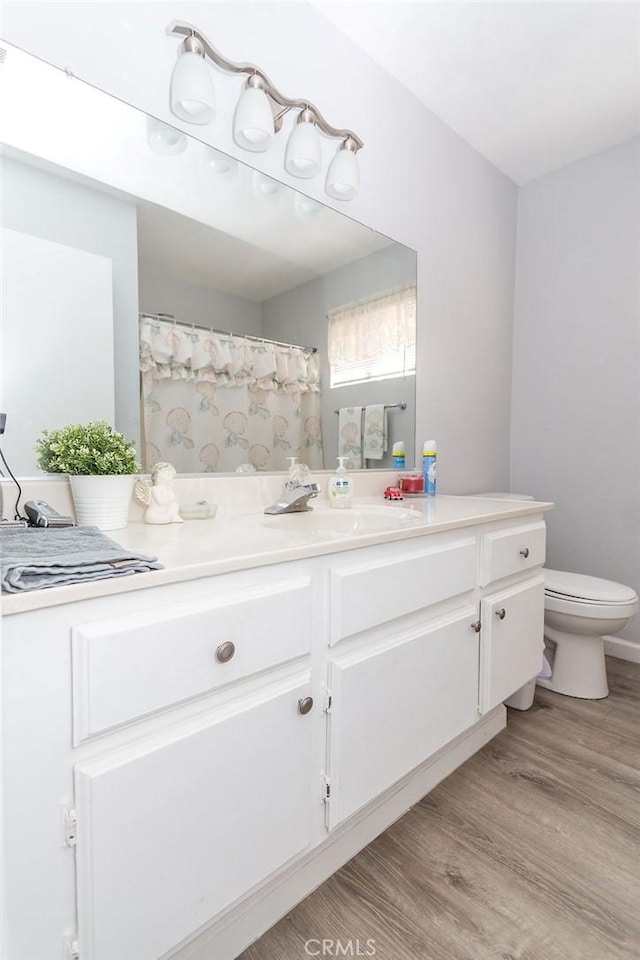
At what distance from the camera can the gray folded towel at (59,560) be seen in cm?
64

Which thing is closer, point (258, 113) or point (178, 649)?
point (178, 649)

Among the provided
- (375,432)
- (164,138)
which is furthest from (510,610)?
(164,138)

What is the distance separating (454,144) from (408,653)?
7.22 feet

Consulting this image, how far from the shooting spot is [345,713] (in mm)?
1046

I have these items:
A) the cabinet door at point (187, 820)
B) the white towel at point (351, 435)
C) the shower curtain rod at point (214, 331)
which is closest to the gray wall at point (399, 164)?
the white towel at point (351, 435)

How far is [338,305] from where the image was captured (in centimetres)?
178

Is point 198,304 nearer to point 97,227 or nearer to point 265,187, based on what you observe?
point 97,227

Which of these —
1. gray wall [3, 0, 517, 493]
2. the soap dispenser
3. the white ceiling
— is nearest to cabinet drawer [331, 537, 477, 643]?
the soap dispenser

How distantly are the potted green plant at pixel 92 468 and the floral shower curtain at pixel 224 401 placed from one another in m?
0.21

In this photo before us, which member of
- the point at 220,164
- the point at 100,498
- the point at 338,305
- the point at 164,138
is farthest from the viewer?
the point at 338,305

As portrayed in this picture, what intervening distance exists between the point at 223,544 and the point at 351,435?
0.99 metres

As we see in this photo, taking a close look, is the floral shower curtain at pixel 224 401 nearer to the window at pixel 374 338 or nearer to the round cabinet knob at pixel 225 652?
the window at pixel 374 338

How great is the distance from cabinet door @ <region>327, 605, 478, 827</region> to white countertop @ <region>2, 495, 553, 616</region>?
250 mm

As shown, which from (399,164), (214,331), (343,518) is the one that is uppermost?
(399,164)
